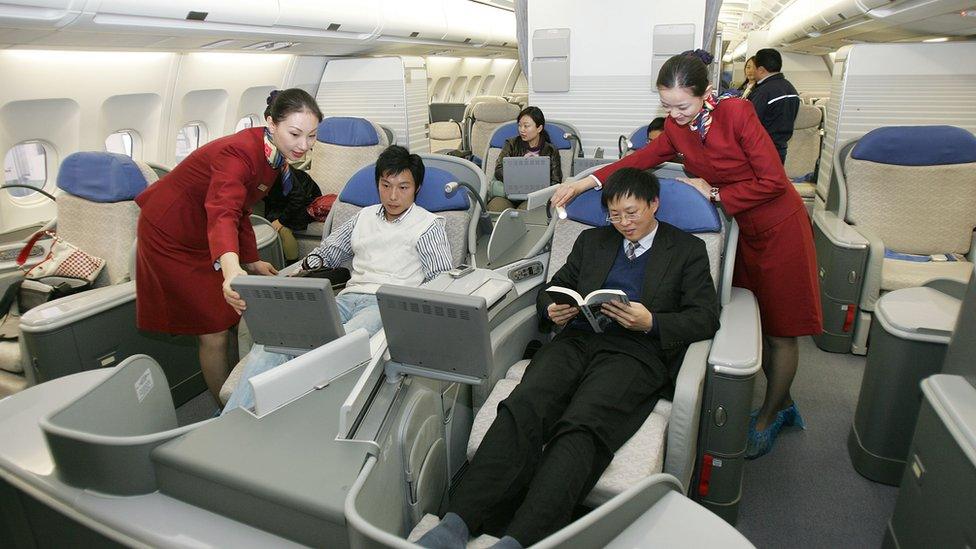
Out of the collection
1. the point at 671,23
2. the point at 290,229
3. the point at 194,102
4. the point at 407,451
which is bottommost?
the point at 290,229

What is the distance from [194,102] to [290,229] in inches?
80.1

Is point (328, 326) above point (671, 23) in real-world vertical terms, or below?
below

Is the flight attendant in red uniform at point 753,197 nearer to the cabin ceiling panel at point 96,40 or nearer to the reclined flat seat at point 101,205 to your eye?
the reclined flat seat at point 101,205

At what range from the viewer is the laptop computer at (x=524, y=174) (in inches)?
156

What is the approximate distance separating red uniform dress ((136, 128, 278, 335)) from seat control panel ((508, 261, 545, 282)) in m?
1.12

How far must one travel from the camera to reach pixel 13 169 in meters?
4.98

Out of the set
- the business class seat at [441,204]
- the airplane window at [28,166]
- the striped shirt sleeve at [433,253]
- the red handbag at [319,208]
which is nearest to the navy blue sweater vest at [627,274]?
the striped shirt sleeve at [433,253]

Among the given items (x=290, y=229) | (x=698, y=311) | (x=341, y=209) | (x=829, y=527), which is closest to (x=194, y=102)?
(x=290, y=229)

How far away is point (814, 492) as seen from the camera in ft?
8.93

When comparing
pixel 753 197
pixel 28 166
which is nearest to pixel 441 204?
pixel 753 197

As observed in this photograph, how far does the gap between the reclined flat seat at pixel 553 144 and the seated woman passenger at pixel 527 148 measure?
5.9 inches

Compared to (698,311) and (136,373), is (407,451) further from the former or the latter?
(698,311)

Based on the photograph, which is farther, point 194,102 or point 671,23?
point 194,102

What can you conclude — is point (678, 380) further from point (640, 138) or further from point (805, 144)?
point (805, 144)
